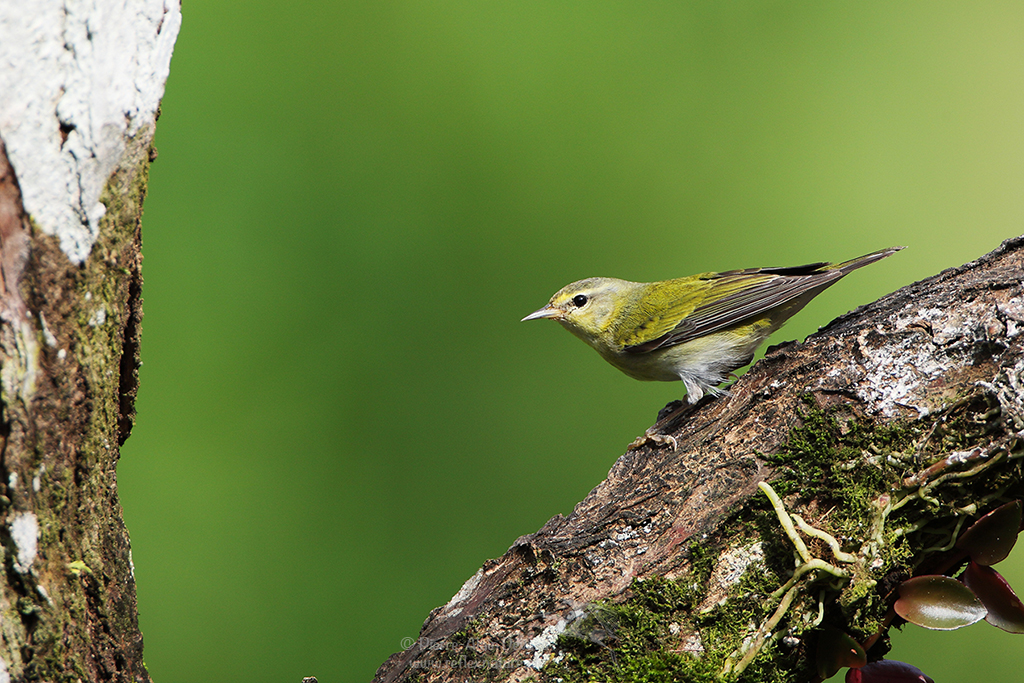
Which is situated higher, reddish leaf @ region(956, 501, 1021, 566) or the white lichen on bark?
the white lichen on bark

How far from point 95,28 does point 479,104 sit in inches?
116

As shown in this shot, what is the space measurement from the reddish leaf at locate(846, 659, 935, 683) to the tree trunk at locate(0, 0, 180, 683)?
158 cm

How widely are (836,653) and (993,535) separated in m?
0.43

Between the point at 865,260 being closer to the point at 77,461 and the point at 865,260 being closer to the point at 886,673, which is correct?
the point at 886,673

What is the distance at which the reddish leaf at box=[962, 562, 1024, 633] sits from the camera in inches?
65.4

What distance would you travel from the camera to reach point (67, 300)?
136cm

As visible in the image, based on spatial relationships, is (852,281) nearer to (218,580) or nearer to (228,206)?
(228,206)

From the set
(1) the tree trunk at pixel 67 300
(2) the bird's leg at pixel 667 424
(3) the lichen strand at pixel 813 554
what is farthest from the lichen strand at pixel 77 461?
(2) the bird's leg at pixel 667 424

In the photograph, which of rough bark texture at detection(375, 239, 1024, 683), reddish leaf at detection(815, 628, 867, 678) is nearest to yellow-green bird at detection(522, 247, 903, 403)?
rough bark texture at detection(375, 239, 1024, 683)

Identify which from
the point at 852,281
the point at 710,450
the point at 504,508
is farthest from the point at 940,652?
the point at 710,450

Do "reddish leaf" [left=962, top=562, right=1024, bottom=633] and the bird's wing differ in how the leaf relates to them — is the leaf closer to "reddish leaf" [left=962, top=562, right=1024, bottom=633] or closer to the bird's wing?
"reddish leaf" [left=962, top=562, right=1024, bottom=633]

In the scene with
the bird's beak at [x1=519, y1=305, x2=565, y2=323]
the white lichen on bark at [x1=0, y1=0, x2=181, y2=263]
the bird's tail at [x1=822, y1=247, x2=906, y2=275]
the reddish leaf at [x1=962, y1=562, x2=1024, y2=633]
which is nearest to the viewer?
the white lichen on bark at [x1=0, y1=0, x2=181, y2=263]

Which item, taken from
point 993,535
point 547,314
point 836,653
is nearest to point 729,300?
point 547,314

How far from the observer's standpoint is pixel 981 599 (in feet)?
5.50
